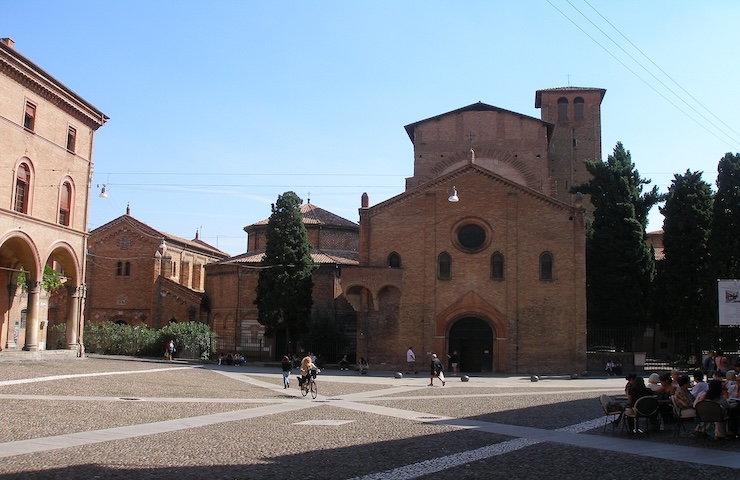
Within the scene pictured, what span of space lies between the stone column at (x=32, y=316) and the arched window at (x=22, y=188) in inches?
126

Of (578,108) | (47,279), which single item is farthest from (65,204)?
(578,108)

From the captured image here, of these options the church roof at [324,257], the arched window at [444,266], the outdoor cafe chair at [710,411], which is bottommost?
the outdoor cafe chair at [710,411]

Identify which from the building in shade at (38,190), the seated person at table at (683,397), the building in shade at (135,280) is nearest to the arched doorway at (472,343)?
the building in shade at (38,190)

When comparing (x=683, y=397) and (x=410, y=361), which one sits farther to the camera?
(x=410, y=361)

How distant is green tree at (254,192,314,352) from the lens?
1515 inches

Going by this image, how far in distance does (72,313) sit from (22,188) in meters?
6.88

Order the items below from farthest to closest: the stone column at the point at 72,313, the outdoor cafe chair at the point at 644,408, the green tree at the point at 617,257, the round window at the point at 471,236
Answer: the green tree at the point at 617,257 < the round window at the point at 471,236 < the stone column at the point at 72,313 < the outdoor cafe chair at the point at 644,408

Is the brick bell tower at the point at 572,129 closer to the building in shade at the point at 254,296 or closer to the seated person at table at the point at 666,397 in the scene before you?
the building in shade at the point at 254,296

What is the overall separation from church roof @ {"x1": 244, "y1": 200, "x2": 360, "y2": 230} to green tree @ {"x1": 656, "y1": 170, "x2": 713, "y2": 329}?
2005 cm

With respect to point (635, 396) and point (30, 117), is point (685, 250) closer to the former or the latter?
point (635, 396)

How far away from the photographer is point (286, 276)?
38750 millimetres

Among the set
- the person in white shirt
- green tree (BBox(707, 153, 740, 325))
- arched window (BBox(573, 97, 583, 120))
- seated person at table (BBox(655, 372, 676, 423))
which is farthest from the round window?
arched window (BBox(573, 97, 583, 120))

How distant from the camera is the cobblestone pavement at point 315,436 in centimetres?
960

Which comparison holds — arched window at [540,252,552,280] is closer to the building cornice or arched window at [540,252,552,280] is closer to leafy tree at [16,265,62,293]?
the building cornice
